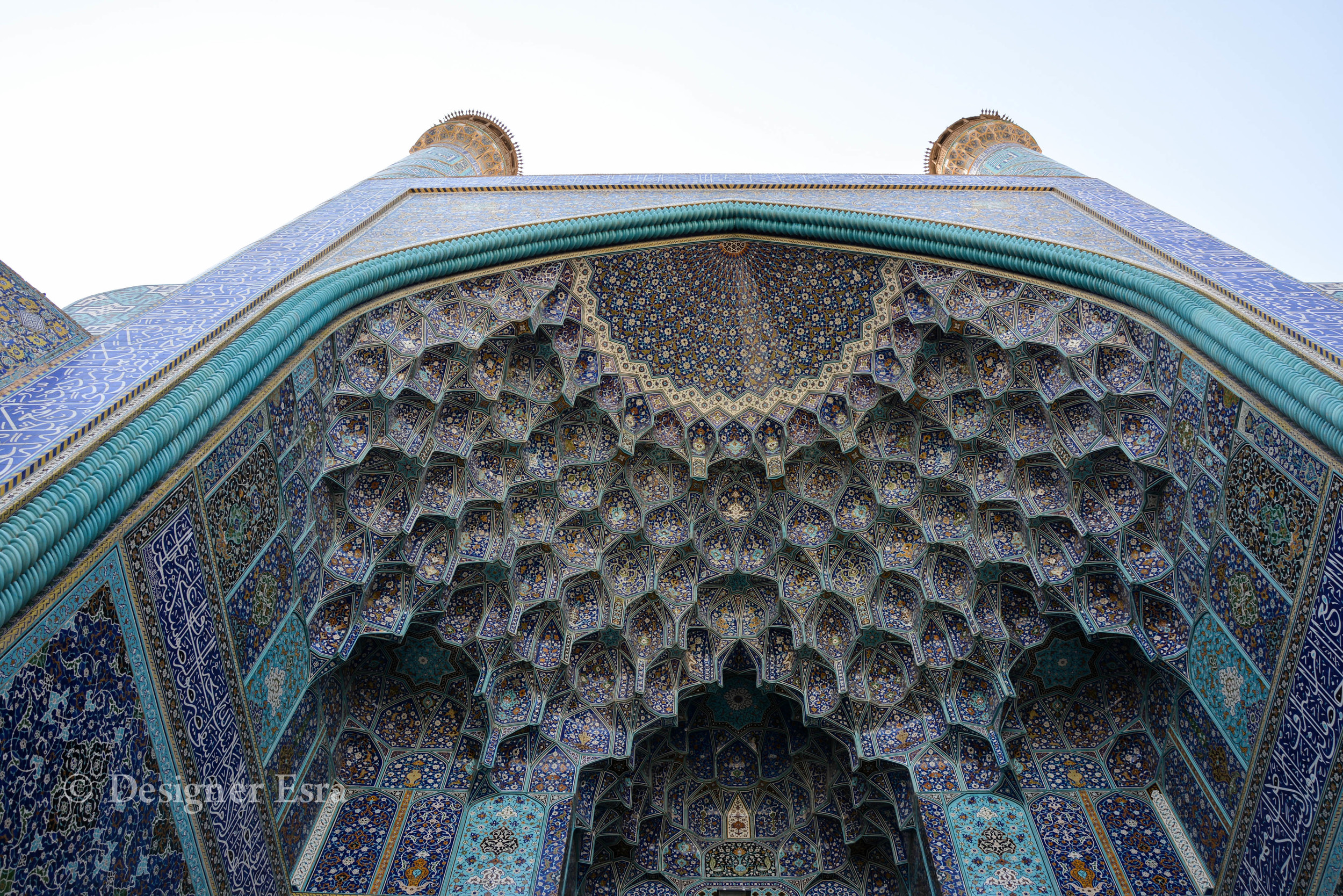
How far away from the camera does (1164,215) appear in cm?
595

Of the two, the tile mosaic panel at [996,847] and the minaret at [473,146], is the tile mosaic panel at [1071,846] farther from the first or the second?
the minaret at [473,146]

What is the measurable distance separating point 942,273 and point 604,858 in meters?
4.65

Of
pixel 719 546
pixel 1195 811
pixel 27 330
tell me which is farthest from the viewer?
pixel 719 546

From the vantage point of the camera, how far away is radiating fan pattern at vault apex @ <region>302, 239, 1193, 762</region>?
538 cm

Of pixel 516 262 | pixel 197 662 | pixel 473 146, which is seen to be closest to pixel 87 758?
pixel 197 662

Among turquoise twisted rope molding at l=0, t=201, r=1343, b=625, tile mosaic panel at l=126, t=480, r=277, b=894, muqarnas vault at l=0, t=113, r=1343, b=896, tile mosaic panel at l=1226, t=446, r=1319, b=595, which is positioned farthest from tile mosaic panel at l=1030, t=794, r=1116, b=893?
tile mosaic panel at l=126, t=480, r=277, b=894

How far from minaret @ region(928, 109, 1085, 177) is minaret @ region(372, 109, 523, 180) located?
4.91 meters

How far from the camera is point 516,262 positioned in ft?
19.3

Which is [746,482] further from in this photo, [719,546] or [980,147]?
[980,147]

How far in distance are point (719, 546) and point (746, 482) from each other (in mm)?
525

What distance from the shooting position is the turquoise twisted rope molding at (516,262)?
2.97 meters

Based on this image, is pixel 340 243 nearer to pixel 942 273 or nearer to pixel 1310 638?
pixel 942 273

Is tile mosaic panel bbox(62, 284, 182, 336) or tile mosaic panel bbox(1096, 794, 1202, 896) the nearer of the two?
tile mosaic panel bbox(62, 284, 182, 336)

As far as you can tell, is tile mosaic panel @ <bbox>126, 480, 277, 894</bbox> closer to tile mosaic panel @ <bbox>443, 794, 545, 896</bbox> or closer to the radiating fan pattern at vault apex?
the radiating fan pattern at vault apex
